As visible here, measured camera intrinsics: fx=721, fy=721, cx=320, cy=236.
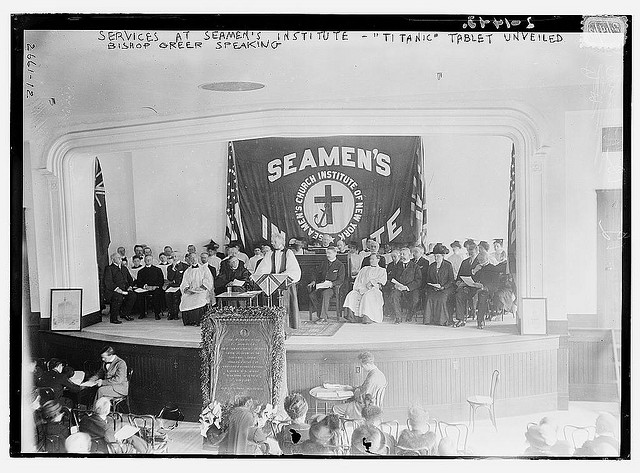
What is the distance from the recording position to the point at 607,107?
348 centimetres

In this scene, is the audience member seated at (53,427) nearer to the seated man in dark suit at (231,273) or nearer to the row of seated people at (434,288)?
the seated man in dark suit at (231,273)

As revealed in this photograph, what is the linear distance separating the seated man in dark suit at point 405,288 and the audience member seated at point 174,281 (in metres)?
1.03

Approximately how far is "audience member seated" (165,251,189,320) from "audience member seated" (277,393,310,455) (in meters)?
0.71

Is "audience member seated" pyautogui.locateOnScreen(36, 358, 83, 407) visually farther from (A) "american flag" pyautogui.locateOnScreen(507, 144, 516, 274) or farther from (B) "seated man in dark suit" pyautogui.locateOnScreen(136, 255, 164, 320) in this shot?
(A) "american flag" pyautogui.locateOnScreen(507, 144, 516, 274)

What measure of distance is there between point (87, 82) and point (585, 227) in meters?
2.53

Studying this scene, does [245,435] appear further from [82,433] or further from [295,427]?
[82,433]

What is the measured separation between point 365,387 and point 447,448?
495 mm

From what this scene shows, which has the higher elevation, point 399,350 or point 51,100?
point 51,100

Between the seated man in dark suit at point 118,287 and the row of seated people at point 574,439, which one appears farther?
the seated man in dark suit at point 118,287

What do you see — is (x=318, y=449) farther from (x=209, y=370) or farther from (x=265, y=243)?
(x=265, y=243)

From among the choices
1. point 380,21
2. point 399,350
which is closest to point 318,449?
point 399,350

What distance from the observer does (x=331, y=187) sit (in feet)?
11.6

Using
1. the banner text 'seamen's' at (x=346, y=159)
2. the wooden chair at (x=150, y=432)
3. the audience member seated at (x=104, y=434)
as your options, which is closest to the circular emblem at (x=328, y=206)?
the banner text 'seamen's' at (x=346, y=159)

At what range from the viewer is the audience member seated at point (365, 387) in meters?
3.49
